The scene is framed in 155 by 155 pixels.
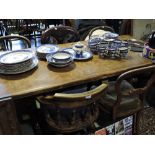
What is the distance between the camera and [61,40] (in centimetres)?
222

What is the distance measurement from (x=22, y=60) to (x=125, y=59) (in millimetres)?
796

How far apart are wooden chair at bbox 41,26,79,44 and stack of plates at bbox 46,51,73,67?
65cm

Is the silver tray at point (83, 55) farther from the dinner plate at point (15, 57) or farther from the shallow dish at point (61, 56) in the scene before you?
the dinner plate at point (15, 57)

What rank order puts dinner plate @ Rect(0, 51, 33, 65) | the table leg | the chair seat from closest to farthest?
the table leg < dinner plate @ Rect(0, 51, 33, 65) < the chair seat

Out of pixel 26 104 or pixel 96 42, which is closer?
pixel 96 42

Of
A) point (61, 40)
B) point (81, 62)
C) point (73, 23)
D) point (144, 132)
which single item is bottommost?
point (144, 132)

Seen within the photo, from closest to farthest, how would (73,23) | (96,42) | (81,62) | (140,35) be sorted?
(81,62), (96,42), (140,35), (73,23)

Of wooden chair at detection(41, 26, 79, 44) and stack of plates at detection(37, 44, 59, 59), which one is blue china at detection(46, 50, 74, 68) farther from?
wooden chair at detection(41, 26, 79, 44)

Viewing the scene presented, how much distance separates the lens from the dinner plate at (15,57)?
1.36 m

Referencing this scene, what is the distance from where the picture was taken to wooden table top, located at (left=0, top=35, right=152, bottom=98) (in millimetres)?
1161

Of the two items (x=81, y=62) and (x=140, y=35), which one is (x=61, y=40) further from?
(x=140, y=35)

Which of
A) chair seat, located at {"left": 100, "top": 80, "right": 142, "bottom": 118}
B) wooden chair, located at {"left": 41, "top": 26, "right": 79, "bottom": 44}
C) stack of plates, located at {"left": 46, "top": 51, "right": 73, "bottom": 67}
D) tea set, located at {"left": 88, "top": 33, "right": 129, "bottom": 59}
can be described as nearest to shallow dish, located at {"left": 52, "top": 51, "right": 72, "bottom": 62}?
stack of plates, located at {"left": 46, "top": 51, "right": 73, "bottom": 67}

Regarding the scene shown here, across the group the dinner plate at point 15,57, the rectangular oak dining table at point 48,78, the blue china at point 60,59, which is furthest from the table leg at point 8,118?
the blue china at point 60,59
